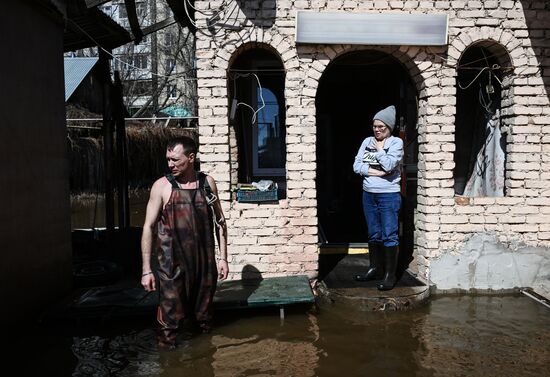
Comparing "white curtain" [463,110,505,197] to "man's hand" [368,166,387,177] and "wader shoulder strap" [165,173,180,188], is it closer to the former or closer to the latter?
"man's hand" [368,166,387,177]

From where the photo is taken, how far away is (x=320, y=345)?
4.38 m

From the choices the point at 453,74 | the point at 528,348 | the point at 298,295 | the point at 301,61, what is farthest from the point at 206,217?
the point at 453,74

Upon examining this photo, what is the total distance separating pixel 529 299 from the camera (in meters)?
5.59

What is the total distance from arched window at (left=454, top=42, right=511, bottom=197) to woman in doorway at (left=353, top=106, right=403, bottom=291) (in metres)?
1.27

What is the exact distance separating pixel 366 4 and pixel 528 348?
3.99 meters

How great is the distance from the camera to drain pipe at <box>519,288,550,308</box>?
17.4ft

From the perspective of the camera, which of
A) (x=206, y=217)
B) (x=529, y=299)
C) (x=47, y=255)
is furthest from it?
(x=529, y=299)

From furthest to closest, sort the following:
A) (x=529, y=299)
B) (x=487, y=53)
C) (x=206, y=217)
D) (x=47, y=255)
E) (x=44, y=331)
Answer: (x=487, y=53)
(x=529, y=299)
(x=47, y=255)
(x=44, y=331)
(x=206, y=217)

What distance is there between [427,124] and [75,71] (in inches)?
234

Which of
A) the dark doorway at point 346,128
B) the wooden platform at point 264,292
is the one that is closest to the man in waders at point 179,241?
the wooden platform at point 264,292

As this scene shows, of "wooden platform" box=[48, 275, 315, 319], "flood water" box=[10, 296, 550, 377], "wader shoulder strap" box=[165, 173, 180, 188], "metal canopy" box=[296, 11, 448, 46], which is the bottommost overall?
"flood water" box=[10, 296, 550, 377]

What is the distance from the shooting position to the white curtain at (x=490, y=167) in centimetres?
613

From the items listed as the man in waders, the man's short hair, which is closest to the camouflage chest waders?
the man in waders

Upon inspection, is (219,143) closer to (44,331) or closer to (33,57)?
(33,57)
